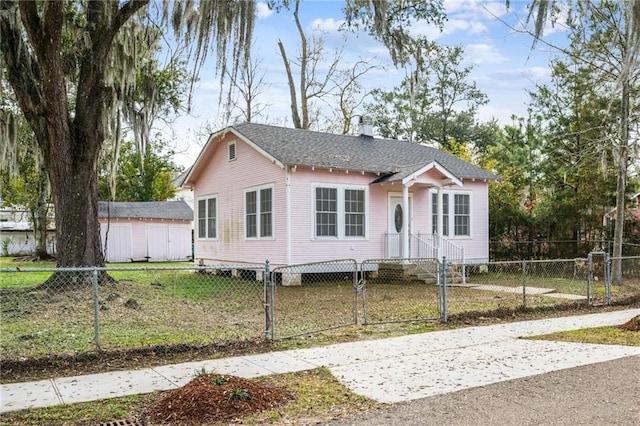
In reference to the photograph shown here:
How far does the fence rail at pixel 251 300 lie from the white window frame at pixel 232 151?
3.96 metres

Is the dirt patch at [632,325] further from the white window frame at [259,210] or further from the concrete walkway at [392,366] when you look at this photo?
the white window frame at [259,210]

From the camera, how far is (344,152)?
18062 mm

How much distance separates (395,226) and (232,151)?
6121mm

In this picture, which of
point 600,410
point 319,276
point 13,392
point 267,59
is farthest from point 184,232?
point 600,410

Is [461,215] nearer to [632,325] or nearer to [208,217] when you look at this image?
[208,217]

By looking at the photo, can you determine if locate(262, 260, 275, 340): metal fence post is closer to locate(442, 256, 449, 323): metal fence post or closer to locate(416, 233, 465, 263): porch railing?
locate(442, 256, 449, 323): metal fence post

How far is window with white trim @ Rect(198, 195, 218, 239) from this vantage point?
1991 centimetres

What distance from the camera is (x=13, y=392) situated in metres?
5.45

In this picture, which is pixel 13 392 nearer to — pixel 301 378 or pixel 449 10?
pixel 301 378

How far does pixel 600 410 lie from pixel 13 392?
223 inches

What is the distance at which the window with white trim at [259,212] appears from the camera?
1648cm

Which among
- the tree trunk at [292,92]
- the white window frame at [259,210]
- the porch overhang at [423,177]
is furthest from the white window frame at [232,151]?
the tree trunk at [292,92]

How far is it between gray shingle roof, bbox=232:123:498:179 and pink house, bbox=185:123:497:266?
44 millimetres

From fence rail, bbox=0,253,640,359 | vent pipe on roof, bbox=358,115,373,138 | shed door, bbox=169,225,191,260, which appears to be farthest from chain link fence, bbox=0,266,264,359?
shed door, bbox=169,225,191,260
